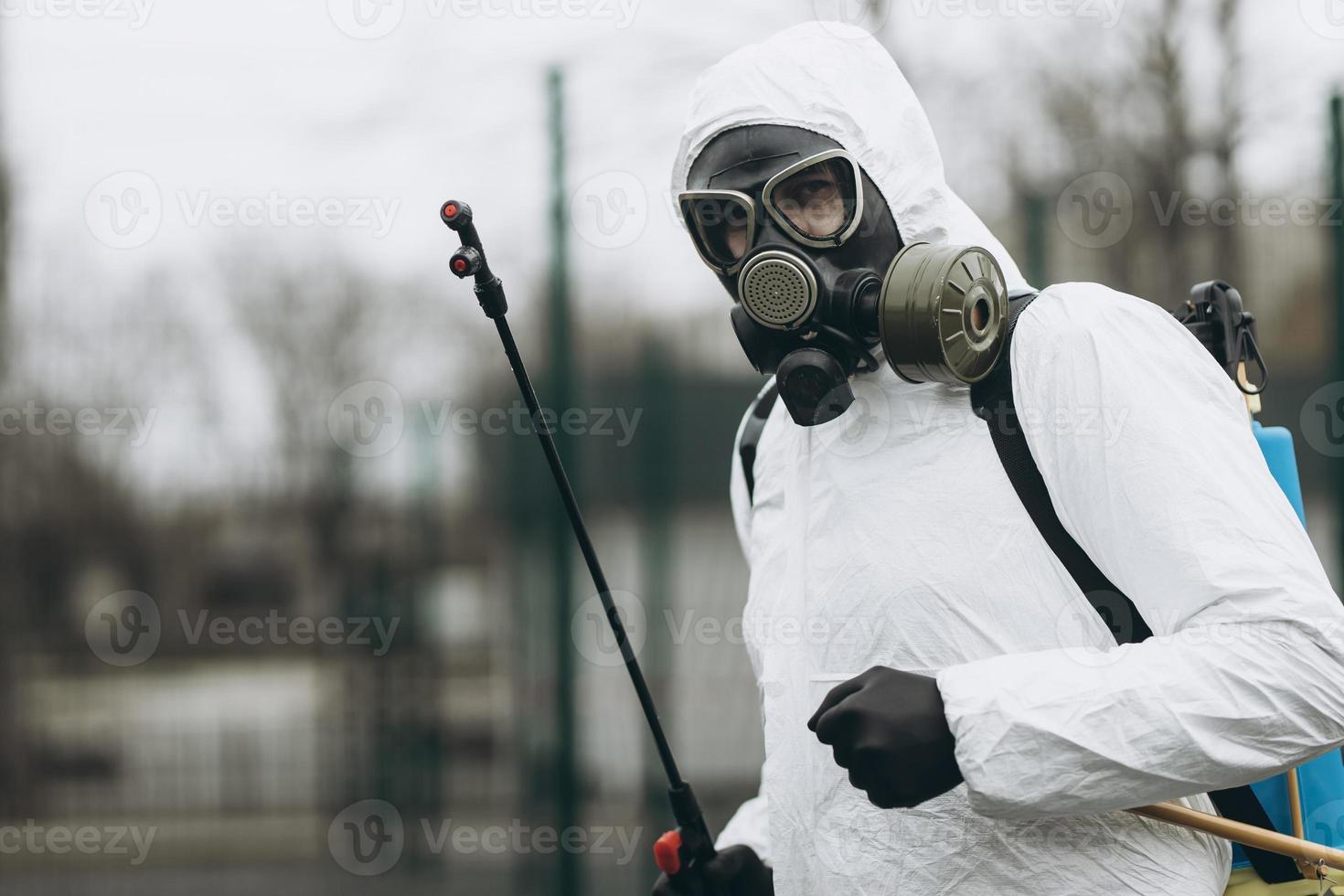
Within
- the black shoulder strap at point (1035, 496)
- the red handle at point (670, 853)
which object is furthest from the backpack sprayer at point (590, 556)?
the black shoulder strap at point (1035, 496)

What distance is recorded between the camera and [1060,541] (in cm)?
163

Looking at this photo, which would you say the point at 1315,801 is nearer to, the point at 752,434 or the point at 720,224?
the point at 752,434

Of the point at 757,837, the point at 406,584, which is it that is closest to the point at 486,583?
the point at 406,584

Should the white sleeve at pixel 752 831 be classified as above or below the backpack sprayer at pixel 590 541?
below

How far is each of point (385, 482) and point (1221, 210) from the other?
12.4 feet

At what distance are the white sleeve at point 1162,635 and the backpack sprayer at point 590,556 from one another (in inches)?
26.5

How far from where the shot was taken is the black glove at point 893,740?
1.48 metres

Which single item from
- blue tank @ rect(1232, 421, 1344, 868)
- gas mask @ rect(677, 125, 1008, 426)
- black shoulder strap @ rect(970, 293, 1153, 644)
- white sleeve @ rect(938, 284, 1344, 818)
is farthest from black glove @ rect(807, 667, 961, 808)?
blue tank @ rect(1232, 421, 1344, 868)

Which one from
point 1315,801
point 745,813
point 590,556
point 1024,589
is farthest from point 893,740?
point 745,813

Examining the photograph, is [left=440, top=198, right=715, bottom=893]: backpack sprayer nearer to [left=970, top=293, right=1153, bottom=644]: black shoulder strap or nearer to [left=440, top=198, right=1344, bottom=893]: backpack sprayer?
[left=440, top=198, right=1344, bottom=893]: backpack sprayer

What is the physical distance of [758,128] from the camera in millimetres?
1879

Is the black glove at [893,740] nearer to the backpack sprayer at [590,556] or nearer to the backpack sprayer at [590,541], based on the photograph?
the backpack sprayer at [590,541]

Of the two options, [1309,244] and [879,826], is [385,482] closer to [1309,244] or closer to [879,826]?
[879,826]

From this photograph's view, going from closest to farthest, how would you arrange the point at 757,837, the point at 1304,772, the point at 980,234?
the point at 1304,772, the point at 980,234, the point at 757,837
